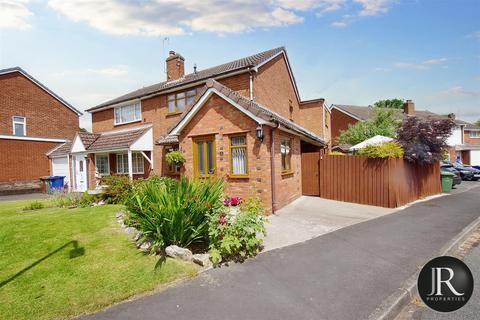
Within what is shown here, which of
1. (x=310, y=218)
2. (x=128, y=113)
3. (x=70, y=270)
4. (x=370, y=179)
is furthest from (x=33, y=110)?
(x=370, y=179)

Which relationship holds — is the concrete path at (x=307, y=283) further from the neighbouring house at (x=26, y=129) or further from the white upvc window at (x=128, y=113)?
the neighbouring house at (x=26, y=129)

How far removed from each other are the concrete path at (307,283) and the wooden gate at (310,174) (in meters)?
6.22

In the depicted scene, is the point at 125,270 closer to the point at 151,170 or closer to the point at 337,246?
the point at 337,246

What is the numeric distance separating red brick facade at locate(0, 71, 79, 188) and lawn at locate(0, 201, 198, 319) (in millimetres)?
17873

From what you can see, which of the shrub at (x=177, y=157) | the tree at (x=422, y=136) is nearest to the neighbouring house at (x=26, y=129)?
the shrub at (x=177, y=157)

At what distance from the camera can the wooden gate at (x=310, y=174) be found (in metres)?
13.7

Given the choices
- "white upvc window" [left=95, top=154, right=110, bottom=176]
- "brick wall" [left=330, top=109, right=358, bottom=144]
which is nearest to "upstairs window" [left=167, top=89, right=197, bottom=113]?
"white upvc window" [left=95, top=154, right=110, bottom=176]

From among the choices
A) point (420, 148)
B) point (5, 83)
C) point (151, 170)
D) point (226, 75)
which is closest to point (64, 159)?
point (5, 83)

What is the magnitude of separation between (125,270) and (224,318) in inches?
97.8

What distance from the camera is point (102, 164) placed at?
20.0m

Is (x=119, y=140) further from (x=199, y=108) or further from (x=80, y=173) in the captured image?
(x=199, y=108)

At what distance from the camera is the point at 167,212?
588 centimetres

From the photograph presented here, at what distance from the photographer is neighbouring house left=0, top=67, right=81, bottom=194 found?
21.7 metres

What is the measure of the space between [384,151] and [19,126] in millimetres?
27009
